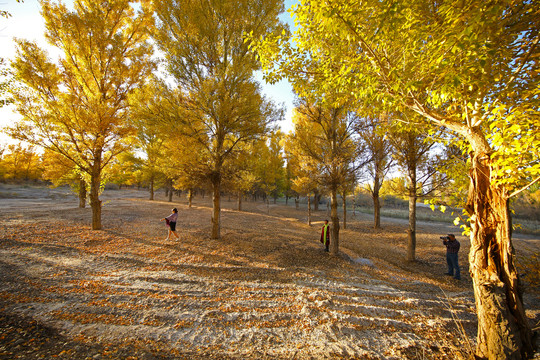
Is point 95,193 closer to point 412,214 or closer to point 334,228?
point 334,228

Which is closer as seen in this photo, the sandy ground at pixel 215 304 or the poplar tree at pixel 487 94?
the poplar tree at pixel 487 94

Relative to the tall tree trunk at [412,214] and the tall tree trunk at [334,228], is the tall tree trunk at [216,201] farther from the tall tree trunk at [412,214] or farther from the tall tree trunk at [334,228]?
the tall tree trunk at [412,214]

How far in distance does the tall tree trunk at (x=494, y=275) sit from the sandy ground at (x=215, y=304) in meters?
0.40

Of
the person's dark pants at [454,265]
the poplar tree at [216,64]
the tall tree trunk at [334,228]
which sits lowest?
the person's dark pants at [454,265]

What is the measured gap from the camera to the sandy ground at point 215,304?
3066mm

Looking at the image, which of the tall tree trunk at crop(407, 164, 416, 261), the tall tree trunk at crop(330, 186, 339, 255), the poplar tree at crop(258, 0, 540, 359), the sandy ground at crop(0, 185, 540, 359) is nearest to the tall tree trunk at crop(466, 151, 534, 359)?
the poplar tree at crop(258, 0, 540, 359)

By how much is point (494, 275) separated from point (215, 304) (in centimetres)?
486

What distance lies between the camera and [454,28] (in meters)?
2.42

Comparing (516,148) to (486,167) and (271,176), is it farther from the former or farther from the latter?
(271,176)

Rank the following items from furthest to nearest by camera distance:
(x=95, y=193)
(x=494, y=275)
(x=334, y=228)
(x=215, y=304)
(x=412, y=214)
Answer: (x=95, y=193) → (x=412, y=214) → (x=334, y=228) → (x=215, y=304) → (x=494, y=275)

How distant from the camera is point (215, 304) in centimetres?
429

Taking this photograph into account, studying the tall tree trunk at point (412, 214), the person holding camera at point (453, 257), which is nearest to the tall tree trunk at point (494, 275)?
the person holding camera at point (453, 257)

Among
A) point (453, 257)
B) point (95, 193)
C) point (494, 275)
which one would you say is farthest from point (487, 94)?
point (95, 193)

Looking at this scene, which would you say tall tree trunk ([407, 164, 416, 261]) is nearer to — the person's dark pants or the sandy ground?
the sandy ground
